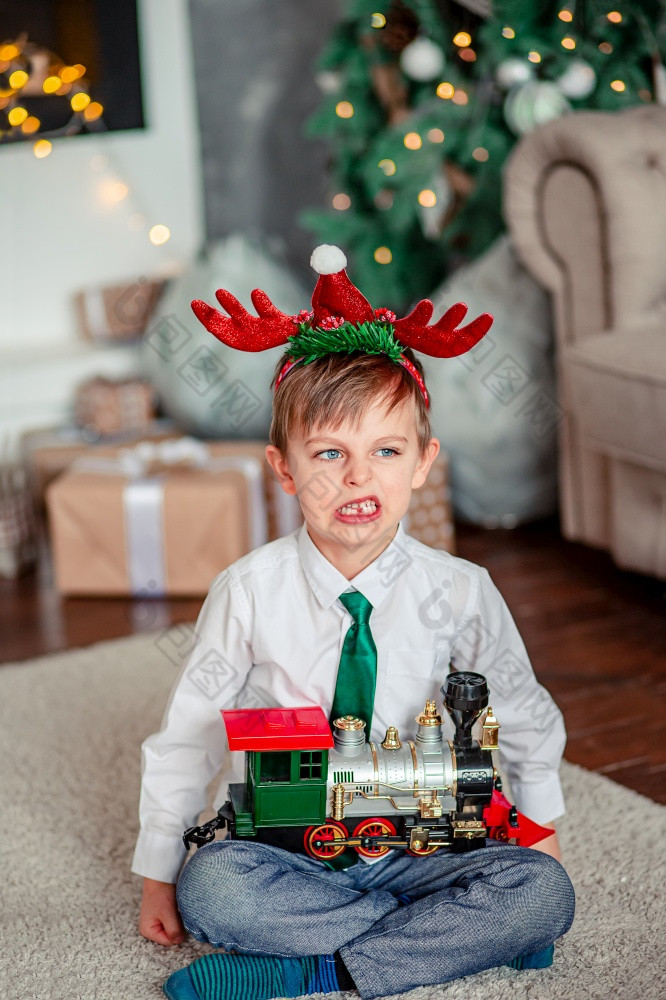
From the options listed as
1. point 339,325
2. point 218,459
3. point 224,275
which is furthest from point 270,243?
point 339,325

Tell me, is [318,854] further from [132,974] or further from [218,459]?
[218,459]

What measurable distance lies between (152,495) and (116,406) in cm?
67

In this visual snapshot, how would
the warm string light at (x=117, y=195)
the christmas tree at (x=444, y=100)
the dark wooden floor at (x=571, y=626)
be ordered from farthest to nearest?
1. the warm string light at (x=117, y=195)
2. the christmas tree at (x=444, y=100)
3. the dark wooden floor at (x=571, y=626)

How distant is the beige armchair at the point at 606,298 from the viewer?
1824mm

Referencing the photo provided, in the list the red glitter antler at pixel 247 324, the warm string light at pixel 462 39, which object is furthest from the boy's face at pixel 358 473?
the warm string light at pixel 462 39

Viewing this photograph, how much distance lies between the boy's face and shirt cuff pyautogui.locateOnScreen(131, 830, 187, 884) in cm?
35

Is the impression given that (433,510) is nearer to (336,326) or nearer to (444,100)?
(444,100)

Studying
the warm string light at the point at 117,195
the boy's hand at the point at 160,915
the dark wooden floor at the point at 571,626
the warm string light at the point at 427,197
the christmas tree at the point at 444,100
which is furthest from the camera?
the warm string light at the point at 117,195

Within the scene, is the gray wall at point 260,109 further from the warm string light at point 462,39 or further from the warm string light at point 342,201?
the warm string light at point 462,39

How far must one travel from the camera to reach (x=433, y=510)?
2223mm

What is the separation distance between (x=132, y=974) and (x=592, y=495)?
4.52 ft

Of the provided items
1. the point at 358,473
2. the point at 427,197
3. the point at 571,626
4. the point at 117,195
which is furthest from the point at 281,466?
the point at 117,195

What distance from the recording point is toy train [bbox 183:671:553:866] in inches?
39.4

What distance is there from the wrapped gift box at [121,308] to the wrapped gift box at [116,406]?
7.8 inches
